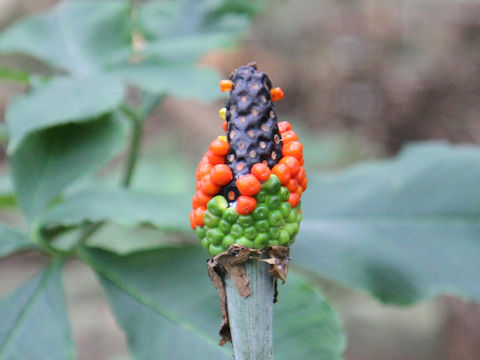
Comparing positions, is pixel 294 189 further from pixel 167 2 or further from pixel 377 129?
pixel 377 129

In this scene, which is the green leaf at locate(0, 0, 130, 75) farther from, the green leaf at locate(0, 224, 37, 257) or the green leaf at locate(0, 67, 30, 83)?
the green leaf at locate(0, 224, 37, 257)

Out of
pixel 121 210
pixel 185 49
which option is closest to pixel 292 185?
pixel 121 210

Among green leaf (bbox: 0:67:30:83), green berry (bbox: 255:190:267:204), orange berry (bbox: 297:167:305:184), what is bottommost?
green berry (bbox: 255:190:267:204)

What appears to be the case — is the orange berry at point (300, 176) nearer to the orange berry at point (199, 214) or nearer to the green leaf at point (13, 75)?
the orange berry at point (199, 214)

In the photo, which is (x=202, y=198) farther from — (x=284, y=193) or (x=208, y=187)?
(x=284, y=193)

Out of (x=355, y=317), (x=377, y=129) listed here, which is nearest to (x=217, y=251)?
(x=355, y=317)

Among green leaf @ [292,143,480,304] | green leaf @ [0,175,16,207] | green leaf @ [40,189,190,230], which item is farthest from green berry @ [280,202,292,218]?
green leaf @ [0,175,16,207]
